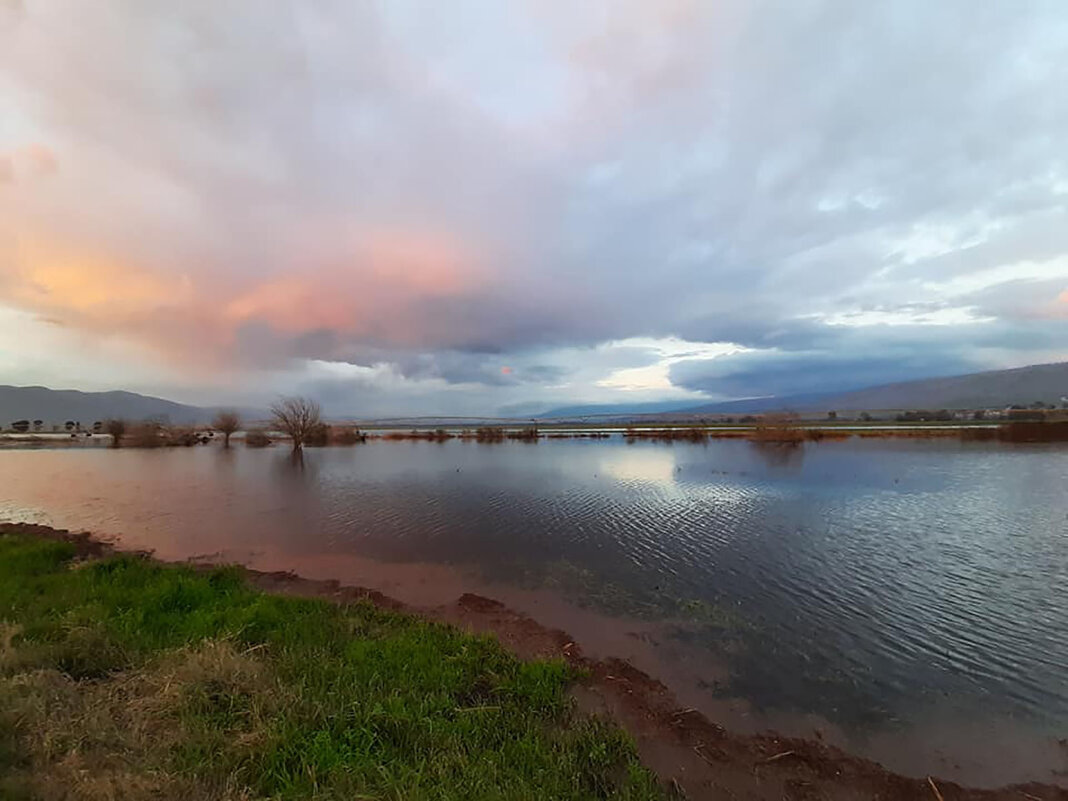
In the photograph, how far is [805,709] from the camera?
7219 mm

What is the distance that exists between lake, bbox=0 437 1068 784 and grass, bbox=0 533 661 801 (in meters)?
3.06

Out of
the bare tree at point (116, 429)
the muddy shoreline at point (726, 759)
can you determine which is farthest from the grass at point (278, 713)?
the bare tree at point (116, 429)

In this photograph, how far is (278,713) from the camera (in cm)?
506

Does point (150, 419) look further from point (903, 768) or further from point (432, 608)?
point (903, 768)

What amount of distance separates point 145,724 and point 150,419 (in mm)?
91265

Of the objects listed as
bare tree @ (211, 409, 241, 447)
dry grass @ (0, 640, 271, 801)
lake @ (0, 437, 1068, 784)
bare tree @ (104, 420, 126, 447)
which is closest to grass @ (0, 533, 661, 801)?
dry grass @ (0, 640, 271, 801)

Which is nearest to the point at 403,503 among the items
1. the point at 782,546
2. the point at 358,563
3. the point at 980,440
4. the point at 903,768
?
the point at 358,563

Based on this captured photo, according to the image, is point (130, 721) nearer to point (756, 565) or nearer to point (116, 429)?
point (756, 565)

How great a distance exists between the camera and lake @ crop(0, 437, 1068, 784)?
7.30 m

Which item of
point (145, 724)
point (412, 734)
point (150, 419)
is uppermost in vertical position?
point (150, 419)

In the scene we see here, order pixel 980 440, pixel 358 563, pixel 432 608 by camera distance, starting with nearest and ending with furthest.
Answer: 1. pixel 432 608
2. pixel 358 563
3. pixel 980 440

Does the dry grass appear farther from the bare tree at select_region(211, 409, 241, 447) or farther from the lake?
the bare tree at select_region(211, 409, 241, 447)

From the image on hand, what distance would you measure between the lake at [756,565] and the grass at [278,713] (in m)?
3.06

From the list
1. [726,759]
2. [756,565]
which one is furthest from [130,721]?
[756,565]
